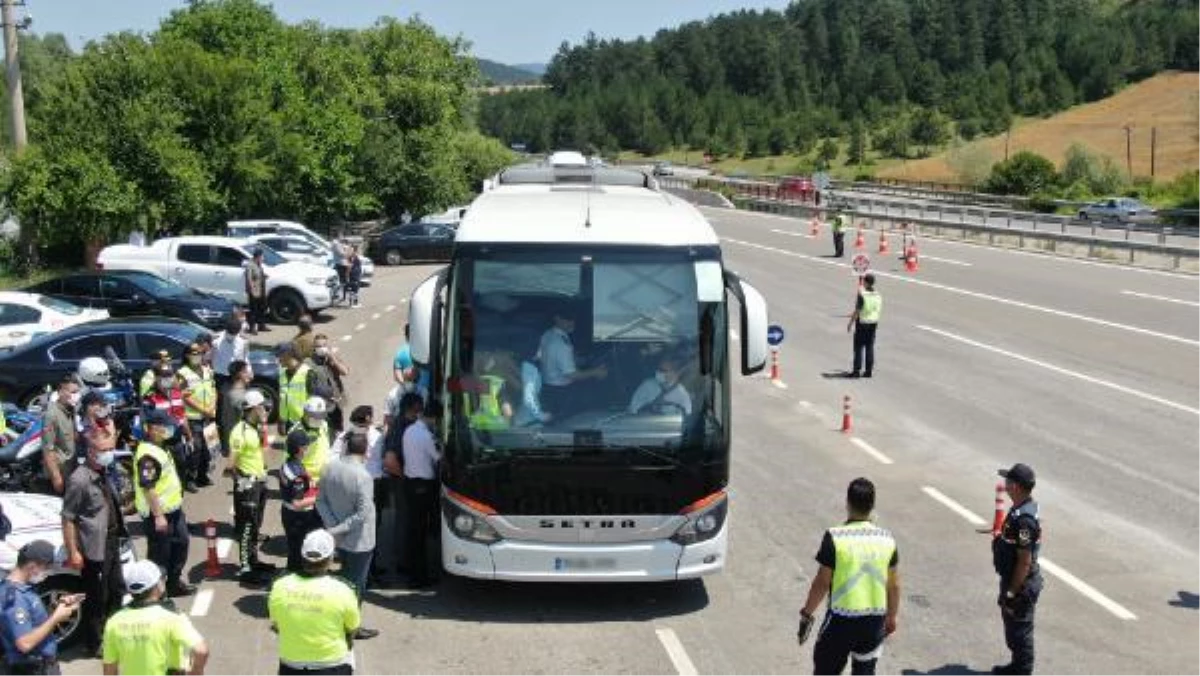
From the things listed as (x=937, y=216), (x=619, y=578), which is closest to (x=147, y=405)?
(x=619, y=578)

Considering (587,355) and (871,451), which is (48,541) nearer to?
(587,355)

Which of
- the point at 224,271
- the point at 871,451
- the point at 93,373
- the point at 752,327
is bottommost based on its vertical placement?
the point at 871,451

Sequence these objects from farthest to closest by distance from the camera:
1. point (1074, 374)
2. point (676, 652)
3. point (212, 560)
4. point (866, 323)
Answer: point (1074, 374), point (866, 323), point (212, 560), point (676, 652)

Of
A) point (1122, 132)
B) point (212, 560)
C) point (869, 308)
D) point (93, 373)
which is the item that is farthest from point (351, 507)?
point (1122, 132)

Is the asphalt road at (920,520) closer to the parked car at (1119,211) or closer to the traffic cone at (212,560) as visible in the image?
the traffic cone at (212,560)

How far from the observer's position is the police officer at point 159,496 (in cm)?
1075

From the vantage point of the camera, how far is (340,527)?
10289mm

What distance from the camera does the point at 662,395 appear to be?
1064 cm

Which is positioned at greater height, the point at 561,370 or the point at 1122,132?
the point at 1122,132

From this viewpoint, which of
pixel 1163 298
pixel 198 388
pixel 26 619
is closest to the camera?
pixel 26 619

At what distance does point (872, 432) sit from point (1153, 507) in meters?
4.70

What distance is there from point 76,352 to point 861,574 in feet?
46.2

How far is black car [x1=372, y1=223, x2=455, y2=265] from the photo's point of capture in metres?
47.3

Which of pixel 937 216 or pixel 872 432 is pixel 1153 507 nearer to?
pixel 872 432
